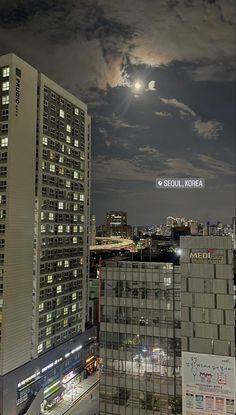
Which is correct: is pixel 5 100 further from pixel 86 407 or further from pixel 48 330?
pixel 86 407

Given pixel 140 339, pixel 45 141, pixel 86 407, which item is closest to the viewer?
pixel 140 339

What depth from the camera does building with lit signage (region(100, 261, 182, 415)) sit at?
3356 cm

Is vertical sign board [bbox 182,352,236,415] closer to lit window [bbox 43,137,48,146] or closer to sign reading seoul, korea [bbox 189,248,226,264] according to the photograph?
sign reading seoul, korea [bbox 189,248,226,264]

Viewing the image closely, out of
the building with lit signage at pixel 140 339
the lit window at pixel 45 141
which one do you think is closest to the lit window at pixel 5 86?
the lit window at pixel 45 141

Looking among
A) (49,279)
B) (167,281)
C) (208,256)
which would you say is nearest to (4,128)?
(49,279)

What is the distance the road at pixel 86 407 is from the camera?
44125 millimetres

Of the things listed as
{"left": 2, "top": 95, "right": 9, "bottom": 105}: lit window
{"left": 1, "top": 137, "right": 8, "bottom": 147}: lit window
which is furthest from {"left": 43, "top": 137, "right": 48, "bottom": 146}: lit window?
{"left": 2, "top": 95, "right": 9, "bottom": 105}: lit window

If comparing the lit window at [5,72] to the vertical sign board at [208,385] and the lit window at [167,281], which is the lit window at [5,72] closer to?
the lit window at [167,281]

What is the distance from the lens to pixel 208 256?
32875mm

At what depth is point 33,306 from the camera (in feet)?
143

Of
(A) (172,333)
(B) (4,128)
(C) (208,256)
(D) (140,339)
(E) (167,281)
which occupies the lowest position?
(D) (140,339)

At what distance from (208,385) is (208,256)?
34.9 feet

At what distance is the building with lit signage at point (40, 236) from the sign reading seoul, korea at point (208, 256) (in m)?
19.3

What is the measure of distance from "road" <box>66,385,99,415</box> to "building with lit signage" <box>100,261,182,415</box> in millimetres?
9780
